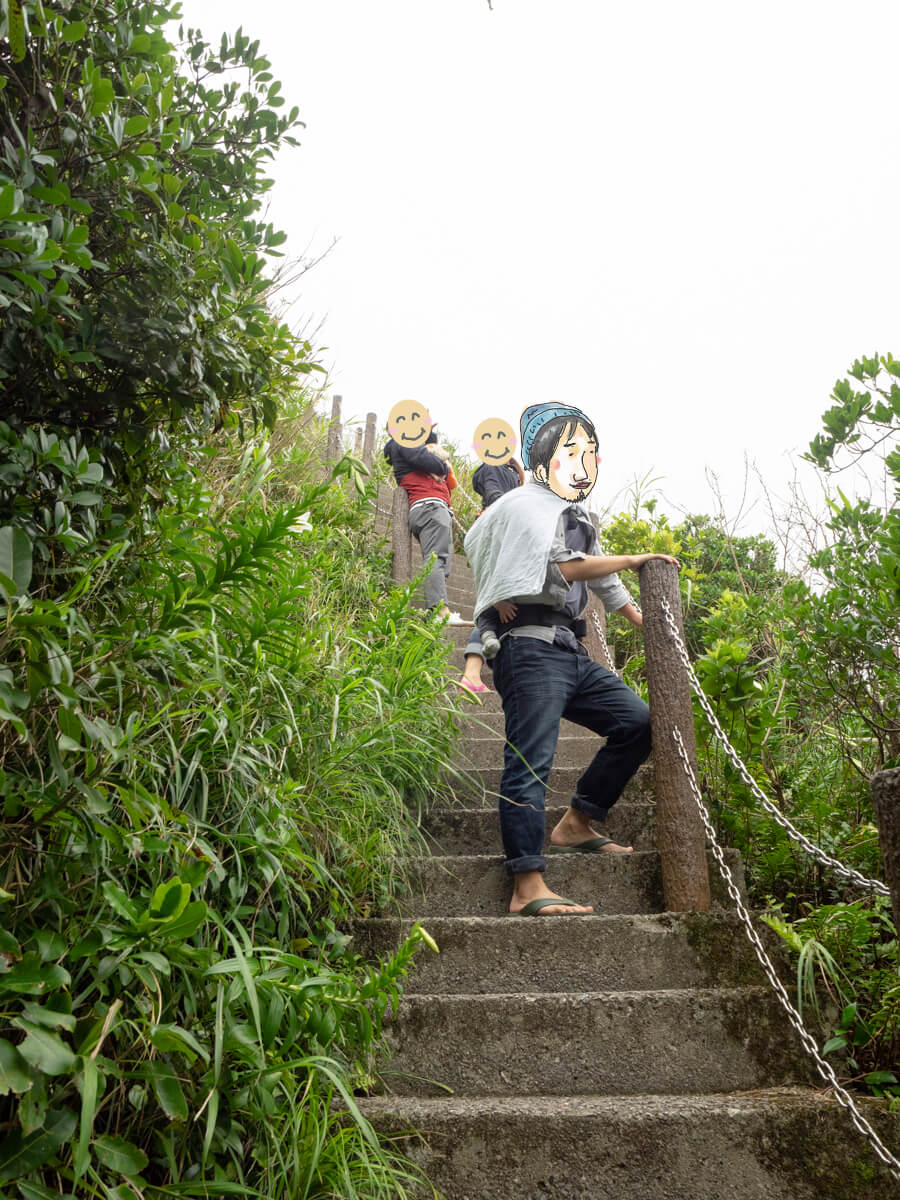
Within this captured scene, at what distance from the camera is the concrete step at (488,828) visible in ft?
11.0

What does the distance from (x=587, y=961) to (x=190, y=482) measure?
182cm

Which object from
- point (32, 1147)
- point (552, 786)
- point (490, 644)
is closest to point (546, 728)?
point (490, 644)

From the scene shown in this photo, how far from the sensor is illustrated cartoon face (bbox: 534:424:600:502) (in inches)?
131

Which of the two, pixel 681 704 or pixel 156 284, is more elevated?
pixel 156 284

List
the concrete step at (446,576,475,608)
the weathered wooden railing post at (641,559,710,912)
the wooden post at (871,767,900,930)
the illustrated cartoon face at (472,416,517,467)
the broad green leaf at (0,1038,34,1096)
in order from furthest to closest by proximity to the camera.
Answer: the concrete step at (446,576,475,608) → the illustrated cartoon face at (472,416,517,467) → the weathered wooden railing post at (641,559,710,912) → the wooden post at (871,767,900,930) → the broad green leaf at (0,1038,34,1096)

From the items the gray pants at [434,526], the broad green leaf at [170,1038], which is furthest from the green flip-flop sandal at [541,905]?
the gray pants at [434,526]

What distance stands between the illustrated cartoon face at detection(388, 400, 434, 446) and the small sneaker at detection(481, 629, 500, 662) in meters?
3.28

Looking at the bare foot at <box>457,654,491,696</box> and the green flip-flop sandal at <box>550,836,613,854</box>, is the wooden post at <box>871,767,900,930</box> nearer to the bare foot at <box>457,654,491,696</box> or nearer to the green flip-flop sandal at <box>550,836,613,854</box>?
the green flip-flop sandal at <box>550,836,613,854</box>

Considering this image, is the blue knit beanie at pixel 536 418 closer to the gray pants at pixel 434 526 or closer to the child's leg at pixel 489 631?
the child's leg at pixel 489 631

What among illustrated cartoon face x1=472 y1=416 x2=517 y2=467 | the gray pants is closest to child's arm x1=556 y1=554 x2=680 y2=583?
illustrated cartoon face x1=472 y1=416 x2=517 y2=467

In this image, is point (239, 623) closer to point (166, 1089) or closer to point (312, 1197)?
point (166, 1089)

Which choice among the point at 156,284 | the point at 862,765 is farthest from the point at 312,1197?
the point at 862,765

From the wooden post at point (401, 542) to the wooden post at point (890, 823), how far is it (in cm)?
512

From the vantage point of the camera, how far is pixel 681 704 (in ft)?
9.55
